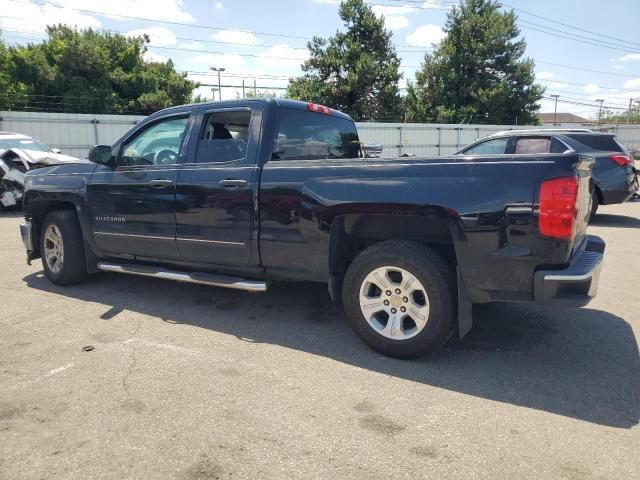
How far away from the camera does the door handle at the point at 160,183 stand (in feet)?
14.8

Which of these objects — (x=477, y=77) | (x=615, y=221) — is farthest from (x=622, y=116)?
(x=615, y=221)

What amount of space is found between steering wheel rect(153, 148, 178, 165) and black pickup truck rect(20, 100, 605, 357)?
17 mm

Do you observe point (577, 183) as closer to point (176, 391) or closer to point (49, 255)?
point (176, 391)

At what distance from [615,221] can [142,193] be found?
9451mm

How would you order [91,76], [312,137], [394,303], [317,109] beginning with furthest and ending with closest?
[91,76] → [317,109] → [312,137] → [394,303]

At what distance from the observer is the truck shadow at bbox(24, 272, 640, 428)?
10.2ft

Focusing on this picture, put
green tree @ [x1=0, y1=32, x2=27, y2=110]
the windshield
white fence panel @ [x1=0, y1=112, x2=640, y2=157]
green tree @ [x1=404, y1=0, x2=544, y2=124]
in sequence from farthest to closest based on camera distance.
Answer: green tree @ [x1=404, y1=0, x2=544, y2=124] < green tree @ [x1=0, y1=32, x2=27, y2=110] < white fence panel @ [x1=0, y1=112, x2=640, y2=157] < the windshield

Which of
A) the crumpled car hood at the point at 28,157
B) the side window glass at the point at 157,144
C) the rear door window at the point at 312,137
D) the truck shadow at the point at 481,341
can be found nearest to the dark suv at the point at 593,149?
the rear door window at the point at 312,137

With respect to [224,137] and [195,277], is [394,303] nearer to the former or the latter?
[195,277]

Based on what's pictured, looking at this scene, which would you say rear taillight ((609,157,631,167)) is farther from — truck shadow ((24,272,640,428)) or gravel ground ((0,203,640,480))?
truck shadow ((24,272,640,428))

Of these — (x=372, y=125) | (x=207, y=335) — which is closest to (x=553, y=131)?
(x=207, y=335)

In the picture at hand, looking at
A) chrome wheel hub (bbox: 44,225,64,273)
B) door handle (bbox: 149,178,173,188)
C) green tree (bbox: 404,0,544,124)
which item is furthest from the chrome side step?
green tree (bbox: 404,0,544,124)

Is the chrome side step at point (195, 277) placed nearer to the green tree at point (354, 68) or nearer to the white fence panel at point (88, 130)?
the white fence panel at point (88, 130)

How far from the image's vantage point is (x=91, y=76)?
29.6m
